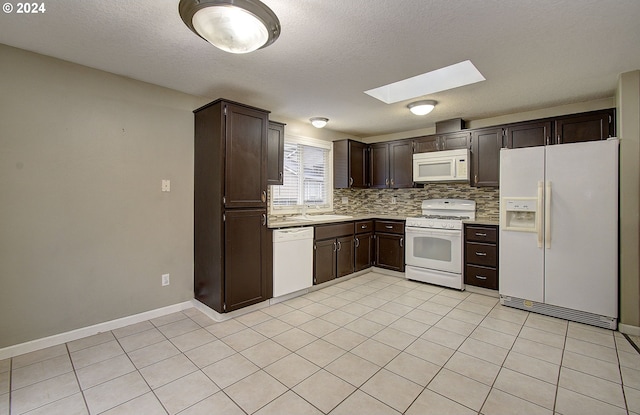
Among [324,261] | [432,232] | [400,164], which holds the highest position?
[400,164]

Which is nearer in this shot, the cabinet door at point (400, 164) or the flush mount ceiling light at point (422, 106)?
the flush mount ceiling light at point (422, 106)

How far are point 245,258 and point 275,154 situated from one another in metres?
1.35

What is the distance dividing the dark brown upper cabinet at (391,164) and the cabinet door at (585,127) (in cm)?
186

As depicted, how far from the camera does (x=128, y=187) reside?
2.84 m

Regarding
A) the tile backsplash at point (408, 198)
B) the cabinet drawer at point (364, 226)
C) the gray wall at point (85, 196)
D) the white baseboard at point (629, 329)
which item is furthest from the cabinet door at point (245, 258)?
the white baseboard at point (629, 329)

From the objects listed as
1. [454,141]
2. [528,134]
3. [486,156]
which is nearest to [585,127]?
[528,134]

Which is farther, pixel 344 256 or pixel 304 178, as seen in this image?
pixel 304 178

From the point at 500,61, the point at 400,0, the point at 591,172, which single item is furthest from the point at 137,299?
the point at 591,172

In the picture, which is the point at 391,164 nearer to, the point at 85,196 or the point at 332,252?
the point at 332,252

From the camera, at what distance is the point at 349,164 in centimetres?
489

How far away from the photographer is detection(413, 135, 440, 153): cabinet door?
4387mm

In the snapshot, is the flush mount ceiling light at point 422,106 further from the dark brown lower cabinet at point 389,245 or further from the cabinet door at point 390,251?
the cabinet door at point 390,251

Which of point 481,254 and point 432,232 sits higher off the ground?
point 432,232

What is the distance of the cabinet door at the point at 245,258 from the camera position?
9.71ft
